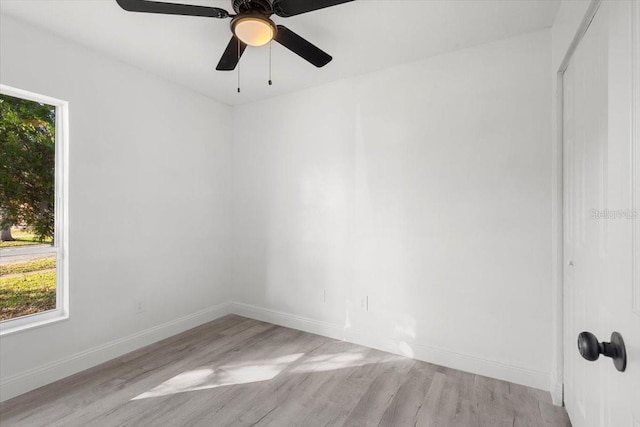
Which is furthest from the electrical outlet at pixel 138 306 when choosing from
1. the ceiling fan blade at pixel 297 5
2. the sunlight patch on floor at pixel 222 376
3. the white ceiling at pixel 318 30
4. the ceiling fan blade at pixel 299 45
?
the ceiling fan blade at pixel 297 5

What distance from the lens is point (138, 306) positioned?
300 cm

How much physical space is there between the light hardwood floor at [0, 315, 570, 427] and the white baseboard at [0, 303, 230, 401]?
2.4 inches

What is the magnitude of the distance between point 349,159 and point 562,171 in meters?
1.69

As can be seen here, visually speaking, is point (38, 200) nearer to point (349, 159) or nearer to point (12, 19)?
point (12, 19)

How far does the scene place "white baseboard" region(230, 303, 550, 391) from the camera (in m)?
2.35

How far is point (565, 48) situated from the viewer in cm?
187

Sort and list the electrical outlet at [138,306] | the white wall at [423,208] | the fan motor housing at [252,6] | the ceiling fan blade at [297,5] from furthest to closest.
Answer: the electrical outlet at [138,306] → the white wall at [423,208] → the fan motor housing at [252,6] → the ceiling fan blade at [297,5]

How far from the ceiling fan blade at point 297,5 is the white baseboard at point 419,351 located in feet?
8.64

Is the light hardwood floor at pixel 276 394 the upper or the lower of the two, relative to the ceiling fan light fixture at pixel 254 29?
lower

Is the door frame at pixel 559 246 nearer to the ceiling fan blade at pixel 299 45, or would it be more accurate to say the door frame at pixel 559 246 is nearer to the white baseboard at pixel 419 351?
the white baseboard at pixel 419 351

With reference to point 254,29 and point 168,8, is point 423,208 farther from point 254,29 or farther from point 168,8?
point 168,8

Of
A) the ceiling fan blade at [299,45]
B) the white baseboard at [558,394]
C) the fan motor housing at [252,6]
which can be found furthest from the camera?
the white baseboard at [558,394]

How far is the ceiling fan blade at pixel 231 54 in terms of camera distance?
2.00m

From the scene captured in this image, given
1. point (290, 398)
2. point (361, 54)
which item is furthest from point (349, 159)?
point (290, 398)
